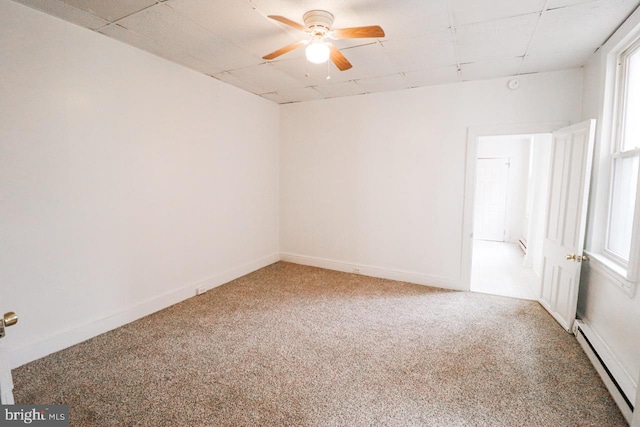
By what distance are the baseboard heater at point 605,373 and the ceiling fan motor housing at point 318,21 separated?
10.3 feet

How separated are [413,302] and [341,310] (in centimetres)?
88

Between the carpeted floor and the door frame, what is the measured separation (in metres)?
0.61

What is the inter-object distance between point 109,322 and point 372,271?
3206 millimetres

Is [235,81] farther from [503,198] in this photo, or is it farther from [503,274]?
[503,198]

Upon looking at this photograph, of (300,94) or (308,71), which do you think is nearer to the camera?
(308,71)

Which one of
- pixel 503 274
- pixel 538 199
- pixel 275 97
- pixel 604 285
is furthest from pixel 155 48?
pixel 538 199

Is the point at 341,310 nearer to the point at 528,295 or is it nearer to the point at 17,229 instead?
the point at 528,295

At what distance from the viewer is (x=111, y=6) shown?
7.23 ft

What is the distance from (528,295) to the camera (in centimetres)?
380

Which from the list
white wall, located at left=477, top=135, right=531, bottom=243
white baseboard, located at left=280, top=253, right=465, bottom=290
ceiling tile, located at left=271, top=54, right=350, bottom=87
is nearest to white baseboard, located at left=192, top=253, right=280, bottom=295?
white baseboard, located at left=280, top=253, right=465, bottom=290

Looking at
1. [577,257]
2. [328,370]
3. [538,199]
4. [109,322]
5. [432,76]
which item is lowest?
[328,370]

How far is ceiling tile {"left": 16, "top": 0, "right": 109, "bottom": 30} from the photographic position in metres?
2.18

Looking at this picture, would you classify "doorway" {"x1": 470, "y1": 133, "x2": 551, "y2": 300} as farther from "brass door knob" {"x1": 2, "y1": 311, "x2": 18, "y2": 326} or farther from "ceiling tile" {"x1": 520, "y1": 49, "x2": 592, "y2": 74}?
"brass door knob" {"x1": 2, "y1": 311, "x2": 18, "y2": 326}

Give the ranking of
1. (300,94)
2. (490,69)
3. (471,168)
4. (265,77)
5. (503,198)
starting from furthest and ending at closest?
(503,198) < (300,94) < (471,168) < (265,77) < (490,69)
